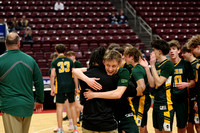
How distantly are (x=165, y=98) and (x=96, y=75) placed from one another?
1.38m

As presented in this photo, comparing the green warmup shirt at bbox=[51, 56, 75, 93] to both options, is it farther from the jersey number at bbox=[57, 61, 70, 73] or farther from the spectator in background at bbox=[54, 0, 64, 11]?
the spectator in background at bbox=[54, 0, 64, 11]

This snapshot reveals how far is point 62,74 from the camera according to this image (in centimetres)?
538

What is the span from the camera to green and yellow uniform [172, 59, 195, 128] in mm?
3781

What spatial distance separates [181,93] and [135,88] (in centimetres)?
143

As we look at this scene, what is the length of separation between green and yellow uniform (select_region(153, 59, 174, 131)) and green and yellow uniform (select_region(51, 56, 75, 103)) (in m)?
2.34

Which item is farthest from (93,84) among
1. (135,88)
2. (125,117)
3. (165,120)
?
(165,120)

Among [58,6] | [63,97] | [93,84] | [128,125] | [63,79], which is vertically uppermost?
[58,6]

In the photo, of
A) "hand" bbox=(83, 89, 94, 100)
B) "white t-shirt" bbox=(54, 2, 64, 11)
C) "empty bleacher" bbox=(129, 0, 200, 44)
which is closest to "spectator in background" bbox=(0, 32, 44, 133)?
"hand" bbox=(83, 89, 94, 100)

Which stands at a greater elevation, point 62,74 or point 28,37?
point 28,37

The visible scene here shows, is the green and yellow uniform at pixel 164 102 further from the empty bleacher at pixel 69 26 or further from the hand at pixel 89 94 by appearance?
the empty bleacher at pixel 69 26

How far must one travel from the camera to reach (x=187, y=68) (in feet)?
12.6

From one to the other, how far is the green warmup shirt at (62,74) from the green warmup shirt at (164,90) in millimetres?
2348

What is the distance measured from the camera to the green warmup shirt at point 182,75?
12.6ft

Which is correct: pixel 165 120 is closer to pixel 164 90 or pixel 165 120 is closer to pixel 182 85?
pixel 164 90
